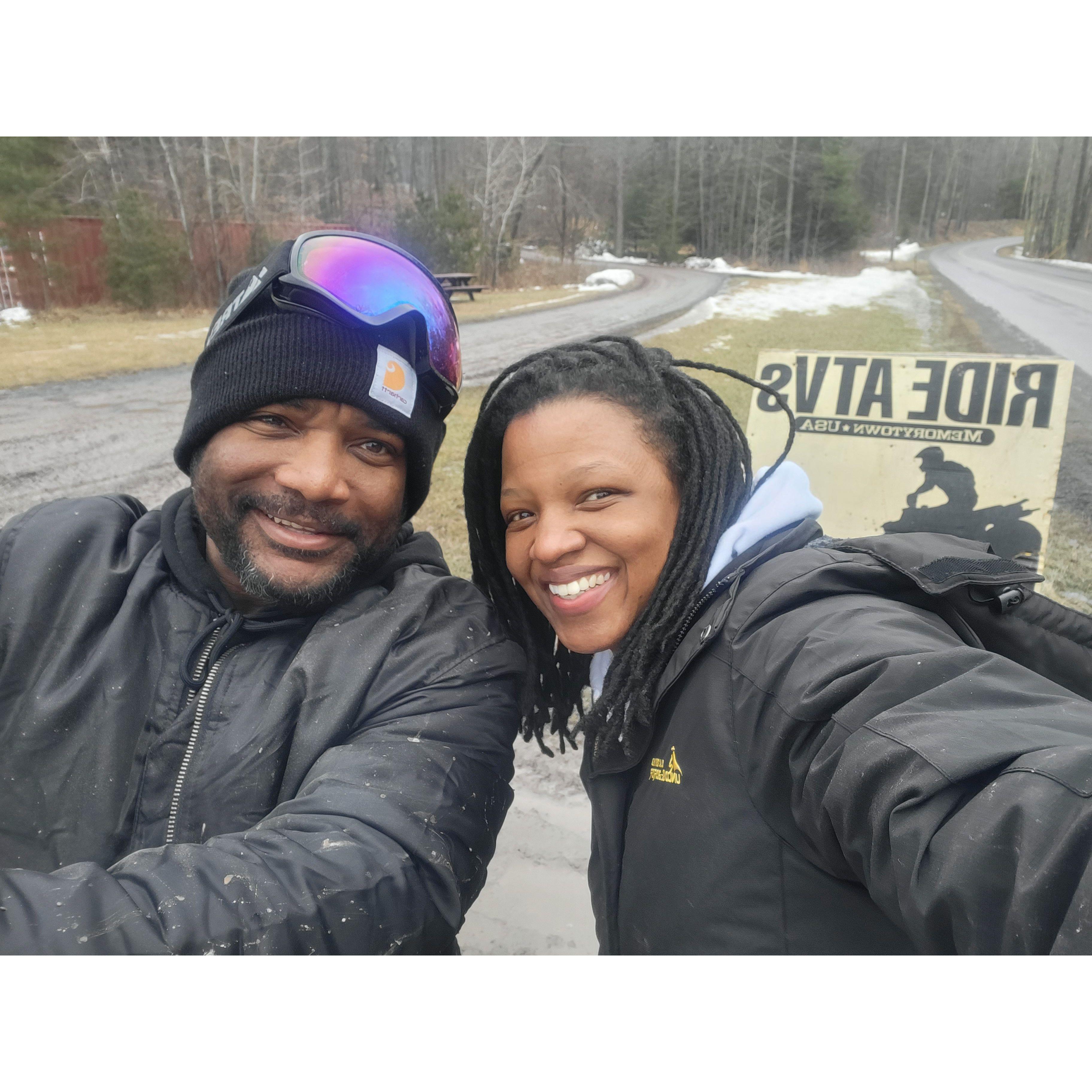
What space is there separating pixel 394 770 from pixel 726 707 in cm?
56

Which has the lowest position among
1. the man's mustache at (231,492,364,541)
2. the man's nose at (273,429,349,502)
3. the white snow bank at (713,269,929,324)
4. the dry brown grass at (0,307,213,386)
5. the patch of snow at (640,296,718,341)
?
the man's mustache at (231,492,364,541)

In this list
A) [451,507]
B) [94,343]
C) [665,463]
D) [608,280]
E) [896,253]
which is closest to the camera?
[665,463]

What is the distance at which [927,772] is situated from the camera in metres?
0.73

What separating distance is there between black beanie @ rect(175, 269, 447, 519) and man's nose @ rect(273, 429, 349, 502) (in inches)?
3.5

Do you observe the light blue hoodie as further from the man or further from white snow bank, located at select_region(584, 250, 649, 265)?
white snow bank, located at select_region(584, 250, 649, 265)

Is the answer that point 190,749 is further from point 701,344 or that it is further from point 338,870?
point 701,344

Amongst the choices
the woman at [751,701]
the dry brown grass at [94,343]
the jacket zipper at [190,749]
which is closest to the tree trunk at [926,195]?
the woman at [751,701]

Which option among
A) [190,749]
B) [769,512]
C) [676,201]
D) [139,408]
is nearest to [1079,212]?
[676,201]

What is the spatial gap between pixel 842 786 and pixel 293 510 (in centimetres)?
106

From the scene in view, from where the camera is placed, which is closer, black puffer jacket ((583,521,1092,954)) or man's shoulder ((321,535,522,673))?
black puffer jacket ((583,521,1092,954))

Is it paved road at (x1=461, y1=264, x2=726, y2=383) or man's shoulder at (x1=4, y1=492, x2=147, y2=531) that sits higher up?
paved road at (x1=461, y1=264, x2=726, y2=383)

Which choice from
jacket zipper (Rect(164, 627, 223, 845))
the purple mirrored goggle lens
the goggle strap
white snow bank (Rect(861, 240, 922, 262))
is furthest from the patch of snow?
jacket zipper (Rect(164, 627, 223, 845))

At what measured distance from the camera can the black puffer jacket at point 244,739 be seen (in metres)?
1.03

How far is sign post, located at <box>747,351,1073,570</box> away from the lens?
2504mm
